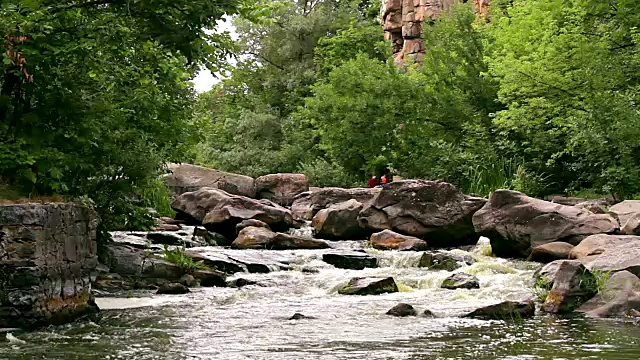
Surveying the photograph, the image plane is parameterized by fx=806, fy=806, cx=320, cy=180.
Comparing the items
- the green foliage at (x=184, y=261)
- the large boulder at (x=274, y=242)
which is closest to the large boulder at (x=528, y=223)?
the large boulder at (x=274, y=242)

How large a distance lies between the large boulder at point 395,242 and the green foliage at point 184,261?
16.8 feet

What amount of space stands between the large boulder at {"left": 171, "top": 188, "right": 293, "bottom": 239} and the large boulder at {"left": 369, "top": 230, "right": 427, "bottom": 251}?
370cm

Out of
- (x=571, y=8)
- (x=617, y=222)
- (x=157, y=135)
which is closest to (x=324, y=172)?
(x=571, y=8)

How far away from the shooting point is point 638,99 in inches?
855

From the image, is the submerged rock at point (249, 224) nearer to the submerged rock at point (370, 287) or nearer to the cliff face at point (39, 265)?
the submerged rock at point (370, 287)

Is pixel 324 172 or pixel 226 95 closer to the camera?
pixel 324 172

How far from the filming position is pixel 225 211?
845 inches

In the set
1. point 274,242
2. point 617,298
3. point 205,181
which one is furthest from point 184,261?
point 205,181

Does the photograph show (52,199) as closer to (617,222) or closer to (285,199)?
(617,222)

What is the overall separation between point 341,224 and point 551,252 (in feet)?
22.6

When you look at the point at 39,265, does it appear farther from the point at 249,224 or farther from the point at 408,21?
the point at 408,21

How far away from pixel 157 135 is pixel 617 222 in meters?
9.60

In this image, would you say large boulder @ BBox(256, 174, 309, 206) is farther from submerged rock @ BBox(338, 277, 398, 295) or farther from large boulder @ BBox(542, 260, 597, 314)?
large boulder @ BBox(542, 260, 597, 314)

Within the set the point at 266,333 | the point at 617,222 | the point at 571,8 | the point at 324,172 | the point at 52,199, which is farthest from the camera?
the point at 324,172
